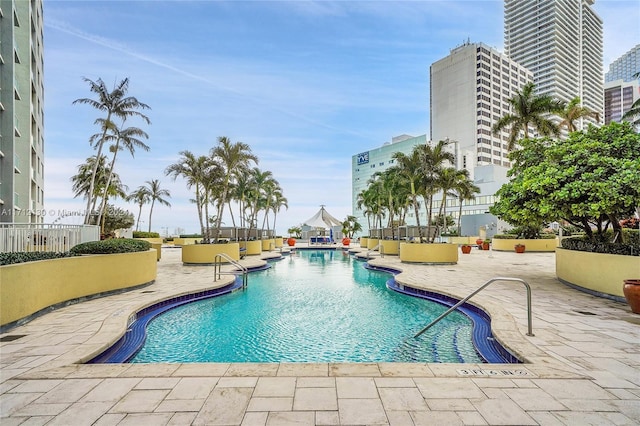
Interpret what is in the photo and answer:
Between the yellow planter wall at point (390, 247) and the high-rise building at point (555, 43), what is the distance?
109 m

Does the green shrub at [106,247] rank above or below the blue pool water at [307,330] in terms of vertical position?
above

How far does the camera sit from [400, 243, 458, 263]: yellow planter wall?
46.5ft

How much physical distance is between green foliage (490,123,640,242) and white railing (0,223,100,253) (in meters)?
11.1

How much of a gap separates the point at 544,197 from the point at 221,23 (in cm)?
1181

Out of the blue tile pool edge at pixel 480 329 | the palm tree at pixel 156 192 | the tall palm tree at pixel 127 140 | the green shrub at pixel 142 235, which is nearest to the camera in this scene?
the blue tile pool edge at pixel 480 329

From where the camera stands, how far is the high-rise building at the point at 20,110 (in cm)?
1659

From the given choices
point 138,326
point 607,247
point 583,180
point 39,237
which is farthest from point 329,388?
point 607,247

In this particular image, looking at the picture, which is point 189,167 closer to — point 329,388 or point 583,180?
point 329,388

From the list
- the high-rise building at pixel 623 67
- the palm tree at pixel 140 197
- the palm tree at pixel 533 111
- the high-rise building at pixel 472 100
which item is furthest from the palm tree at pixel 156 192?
the high-rise building at pixel 623 67

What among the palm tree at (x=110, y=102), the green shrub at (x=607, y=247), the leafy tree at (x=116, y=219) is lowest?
the green shrub at (x=607, y=247)

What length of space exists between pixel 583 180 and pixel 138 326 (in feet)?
32.9

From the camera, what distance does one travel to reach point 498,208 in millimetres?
10234

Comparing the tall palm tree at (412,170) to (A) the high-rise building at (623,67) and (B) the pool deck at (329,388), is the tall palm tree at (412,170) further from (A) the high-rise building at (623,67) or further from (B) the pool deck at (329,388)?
(A) the high-rise building at (623,67)

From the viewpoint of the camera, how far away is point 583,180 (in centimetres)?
785
